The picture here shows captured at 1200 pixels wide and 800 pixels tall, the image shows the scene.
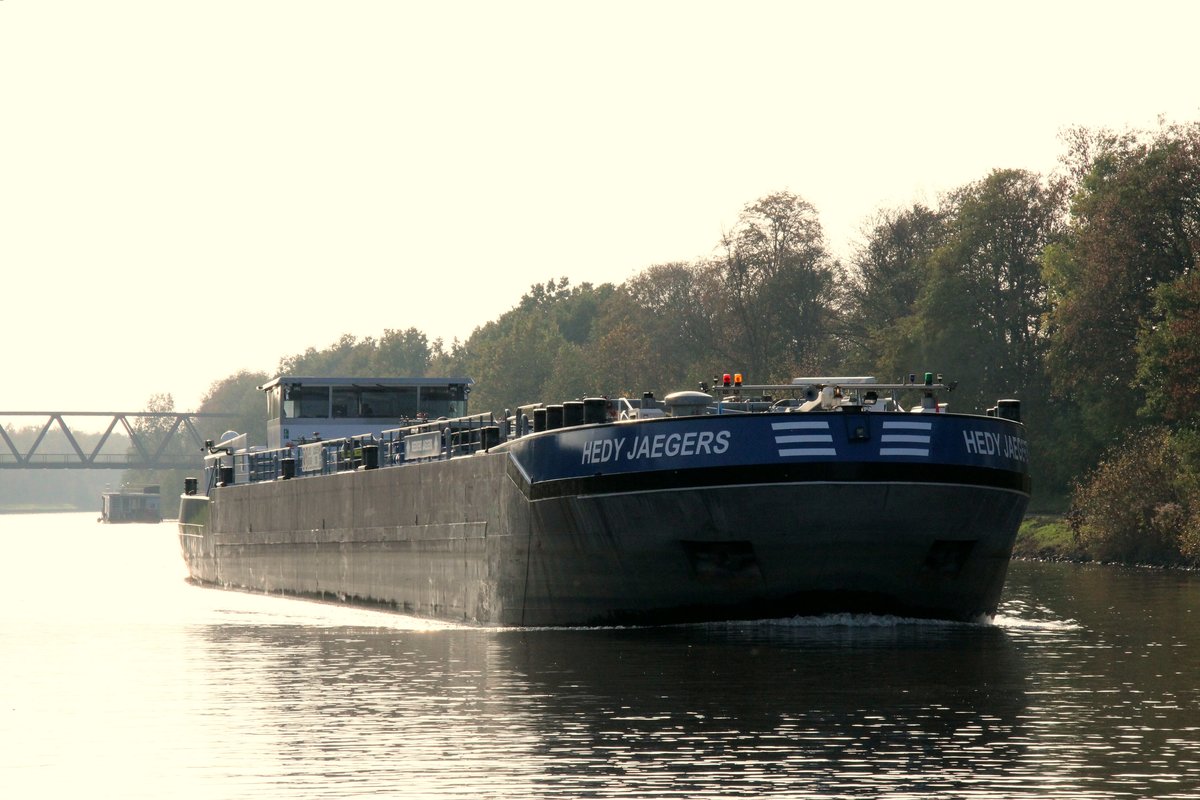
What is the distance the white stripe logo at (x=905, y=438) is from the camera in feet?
94.4

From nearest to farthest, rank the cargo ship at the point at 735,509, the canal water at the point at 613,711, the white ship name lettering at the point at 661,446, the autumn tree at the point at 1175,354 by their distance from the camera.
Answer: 1. the canal water at the point at 613,711
2. the cargo ship at the point at 735,509
3. the white ship name lettering at the point at 661,446
4. the autumn tree at the point at 1175,354

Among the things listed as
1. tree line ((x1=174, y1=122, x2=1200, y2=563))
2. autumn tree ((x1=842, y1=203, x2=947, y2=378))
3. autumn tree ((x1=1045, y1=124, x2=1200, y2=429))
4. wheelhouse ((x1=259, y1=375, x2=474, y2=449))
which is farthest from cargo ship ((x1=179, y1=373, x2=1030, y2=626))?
autumn tree ((x1=842, y1=203, x2=947, y2=378))

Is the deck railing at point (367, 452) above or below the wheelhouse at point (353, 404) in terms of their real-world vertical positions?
below

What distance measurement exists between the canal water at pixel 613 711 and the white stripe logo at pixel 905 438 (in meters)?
2.88

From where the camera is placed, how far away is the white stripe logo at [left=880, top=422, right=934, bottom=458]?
28.8 meters

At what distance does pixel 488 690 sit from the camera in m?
23.1

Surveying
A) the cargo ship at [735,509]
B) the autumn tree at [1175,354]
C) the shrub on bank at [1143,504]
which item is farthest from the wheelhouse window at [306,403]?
the shrub on bank at [1143,504]

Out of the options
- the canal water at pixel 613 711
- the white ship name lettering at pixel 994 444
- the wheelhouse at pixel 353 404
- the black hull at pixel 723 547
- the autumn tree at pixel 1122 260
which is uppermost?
the autumn tree at pixel 1122 260

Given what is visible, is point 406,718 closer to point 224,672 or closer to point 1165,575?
point 224,672

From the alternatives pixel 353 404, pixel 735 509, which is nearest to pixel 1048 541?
pixel 353 404

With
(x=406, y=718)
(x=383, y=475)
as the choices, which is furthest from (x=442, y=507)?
(x=406, y=718)

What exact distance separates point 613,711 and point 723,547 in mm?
8960

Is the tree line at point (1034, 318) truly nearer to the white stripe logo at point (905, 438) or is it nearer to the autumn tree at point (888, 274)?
the autumn tree at point (888, 274)

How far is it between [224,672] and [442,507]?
40.9ft
